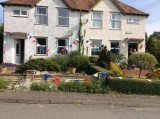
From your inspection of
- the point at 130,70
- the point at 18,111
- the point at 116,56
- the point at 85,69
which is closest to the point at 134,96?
the point at 18,111

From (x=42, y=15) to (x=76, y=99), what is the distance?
15761 millimetres

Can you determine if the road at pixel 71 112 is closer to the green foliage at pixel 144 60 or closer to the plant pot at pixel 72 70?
the plant pot at pixel 72 70

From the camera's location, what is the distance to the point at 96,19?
2767 centimetres

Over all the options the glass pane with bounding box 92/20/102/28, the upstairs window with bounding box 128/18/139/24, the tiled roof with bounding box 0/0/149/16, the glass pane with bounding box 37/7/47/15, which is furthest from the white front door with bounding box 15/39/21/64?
the upstairs window with bounding box 128/18/139/24

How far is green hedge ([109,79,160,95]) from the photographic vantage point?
13.8 meters

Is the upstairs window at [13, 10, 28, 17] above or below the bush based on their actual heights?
above

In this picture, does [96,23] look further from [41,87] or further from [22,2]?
[41,87]

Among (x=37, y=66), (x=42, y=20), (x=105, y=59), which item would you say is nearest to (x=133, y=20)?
(x=105, y=59)

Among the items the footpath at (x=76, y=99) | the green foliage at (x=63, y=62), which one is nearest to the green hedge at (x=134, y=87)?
the footpath at (x=76, y=99)

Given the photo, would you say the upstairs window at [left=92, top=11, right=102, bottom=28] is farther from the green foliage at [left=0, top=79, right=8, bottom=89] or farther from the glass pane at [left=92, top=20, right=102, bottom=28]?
the green foliage at [left=0, top=79, right=8, bottom=89]

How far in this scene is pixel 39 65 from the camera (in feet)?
61.7

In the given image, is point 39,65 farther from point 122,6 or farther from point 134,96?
point 122,6

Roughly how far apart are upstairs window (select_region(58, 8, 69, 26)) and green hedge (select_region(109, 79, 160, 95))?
1389 cm

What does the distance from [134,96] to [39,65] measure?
24.9 ft
